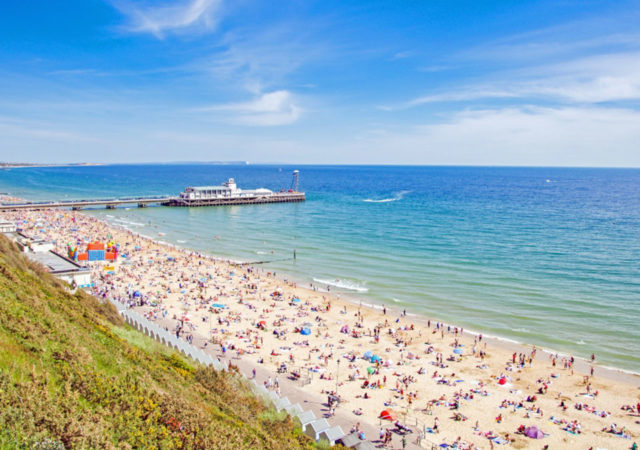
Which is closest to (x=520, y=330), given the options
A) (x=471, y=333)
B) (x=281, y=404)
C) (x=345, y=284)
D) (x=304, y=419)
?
(x=471, y=333)

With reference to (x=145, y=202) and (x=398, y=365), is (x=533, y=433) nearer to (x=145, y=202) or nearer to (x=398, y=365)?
(x=398, y=365)

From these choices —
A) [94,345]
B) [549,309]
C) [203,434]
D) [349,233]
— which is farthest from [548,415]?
[349,233]

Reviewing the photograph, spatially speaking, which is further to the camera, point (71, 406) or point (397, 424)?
point (397, 424)

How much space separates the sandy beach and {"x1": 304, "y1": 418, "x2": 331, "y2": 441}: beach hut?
447 centimetres

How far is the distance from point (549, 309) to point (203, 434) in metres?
35.8

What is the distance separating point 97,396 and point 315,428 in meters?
9.92

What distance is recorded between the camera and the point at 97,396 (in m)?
10.6

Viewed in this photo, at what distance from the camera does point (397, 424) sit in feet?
68.5

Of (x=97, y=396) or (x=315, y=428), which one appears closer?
(x=97, y=396)

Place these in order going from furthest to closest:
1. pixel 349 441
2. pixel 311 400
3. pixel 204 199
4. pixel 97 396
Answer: pixel 204 199, pixel 311 400, pixel 349 441, pixel 97 396

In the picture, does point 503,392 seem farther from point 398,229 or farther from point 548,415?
point 398,229

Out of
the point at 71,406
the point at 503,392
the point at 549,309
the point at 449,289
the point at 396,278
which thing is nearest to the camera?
the point at 71,406

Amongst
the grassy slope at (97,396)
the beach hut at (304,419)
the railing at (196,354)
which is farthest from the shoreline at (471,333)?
the grassy slope at (97,396)

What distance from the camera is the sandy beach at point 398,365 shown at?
21.8 metres
